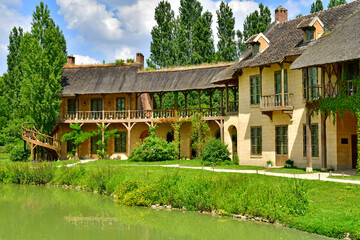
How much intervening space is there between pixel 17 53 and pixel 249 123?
3542cm

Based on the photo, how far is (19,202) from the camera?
19328 millimetres

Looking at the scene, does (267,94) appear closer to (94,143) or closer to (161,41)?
(94,143)

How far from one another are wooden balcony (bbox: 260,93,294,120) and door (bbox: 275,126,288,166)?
102cm

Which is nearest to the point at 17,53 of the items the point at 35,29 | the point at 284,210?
the point at 35,29

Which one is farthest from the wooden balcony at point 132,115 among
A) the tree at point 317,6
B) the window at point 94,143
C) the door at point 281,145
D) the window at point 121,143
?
the tree at point 317,6

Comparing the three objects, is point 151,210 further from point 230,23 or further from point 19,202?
point 230,23

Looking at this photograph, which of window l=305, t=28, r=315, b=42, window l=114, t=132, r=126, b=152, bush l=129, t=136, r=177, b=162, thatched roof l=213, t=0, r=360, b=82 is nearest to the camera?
window l=305, t=28, r=315, b=42

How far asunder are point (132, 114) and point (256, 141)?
42.4ft

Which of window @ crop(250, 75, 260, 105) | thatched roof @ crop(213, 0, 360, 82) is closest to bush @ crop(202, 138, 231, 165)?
window @ crop(250, 75, 260, 105)

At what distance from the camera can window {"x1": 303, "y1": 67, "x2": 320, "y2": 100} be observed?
21.1 meters

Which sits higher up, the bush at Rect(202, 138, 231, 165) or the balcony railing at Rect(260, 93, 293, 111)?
the balcony railing at Rect(260, 93, 293, 111)

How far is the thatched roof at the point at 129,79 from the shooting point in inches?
1273

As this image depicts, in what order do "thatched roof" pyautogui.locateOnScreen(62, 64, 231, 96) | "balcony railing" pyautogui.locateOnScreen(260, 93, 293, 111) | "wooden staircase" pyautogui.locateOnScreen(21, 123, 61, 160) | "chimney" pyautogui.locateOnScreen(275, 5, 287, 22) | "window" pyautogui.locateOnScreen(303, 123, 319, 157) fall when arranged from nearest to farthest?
"window" pyautogui.locateOnScreen(303, 123, 319, 157)
"balcony railing" pyautogui.locateOnScreen(260, 93, 293, 111)
"chimney" pyautogui.locateOnScreen(275, 5, 287, 22)
"thatched roof" pyautogui.locateOnScreen(62, 64, 231, 96)
"wooden staircase" pyautogui.locateOnScreen(21, 123, 61, 160)

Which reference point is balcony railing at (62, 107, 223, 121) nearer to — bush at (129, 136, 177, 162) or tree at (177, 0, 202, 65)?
bush at (129, 136, 177, 162)
